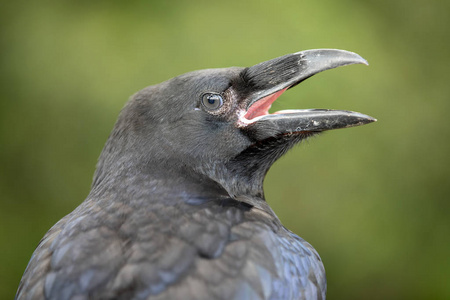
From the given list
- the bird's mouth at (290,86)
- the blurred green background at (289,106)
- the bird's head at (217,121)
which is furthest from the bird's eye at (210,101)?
the blurred green background at (289,106)

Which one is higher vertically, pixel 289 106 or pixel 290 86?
pixel 290 86

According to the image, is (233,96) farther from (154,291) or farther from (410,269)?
(410,269)

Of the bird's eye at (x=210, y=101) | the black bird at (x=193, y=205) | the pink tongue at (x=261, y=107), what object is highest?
the bird's eye at (x=210, y=101)

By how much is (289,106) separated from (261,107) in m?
1.99

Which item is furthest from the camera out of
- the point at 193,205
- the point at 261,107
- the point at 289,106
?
the point at 289,106

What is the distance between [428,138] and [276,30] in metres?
1.54

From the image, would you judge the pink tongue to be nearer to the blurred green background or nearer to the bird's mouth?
the bird's mouth

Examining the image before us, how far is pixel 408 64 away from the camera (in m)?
5.00

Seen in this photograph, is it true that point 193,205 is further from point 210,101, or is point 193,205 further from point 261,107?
point 261,107

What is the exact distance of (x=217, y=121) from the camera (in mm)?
2473

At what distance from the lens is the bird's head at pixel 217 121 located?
2412mm

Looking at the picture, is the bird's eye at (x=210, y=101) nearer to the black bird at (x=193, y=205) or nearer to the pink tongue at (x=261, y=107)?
the black bird at (x=193, y=205)

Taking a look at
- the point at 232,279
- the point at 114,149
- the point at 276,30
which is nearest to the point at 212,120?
the point at 114,149

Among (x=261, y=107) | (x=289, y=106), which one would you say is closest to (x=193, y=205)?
(x=261, y=107)
